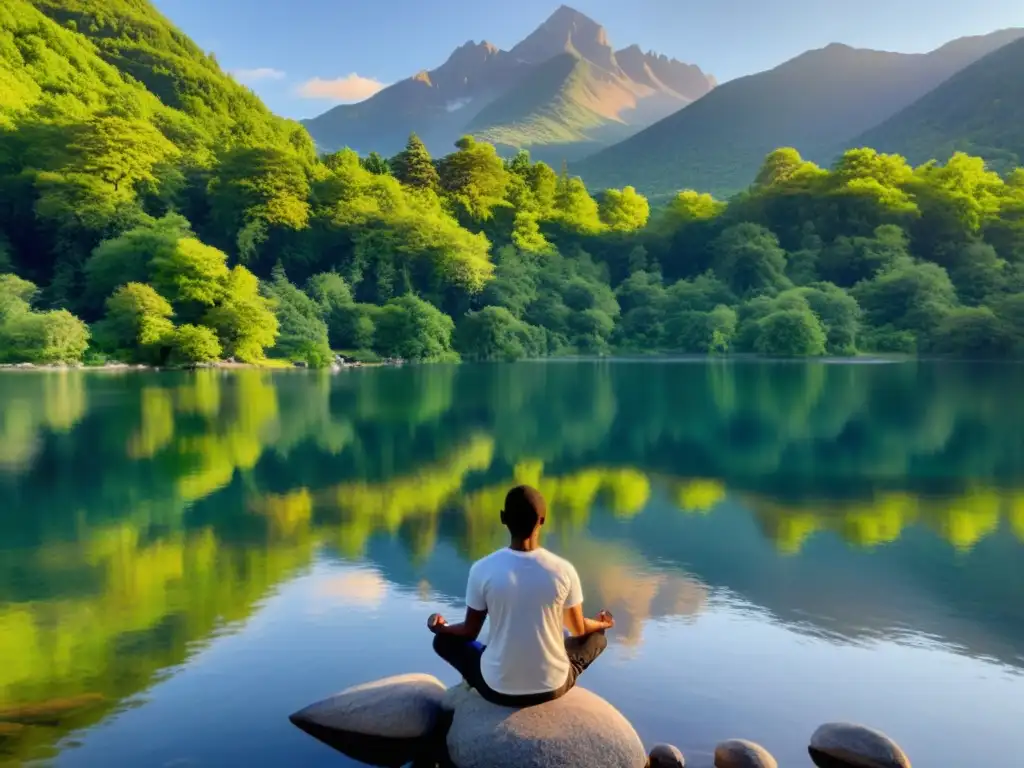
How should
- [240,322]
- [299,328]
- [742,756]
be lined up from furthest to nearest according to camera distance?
[299,328] → [240,322] → [742,756]

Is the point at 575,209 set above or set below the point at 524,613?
above

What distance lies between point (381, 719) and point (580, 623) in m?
1.13

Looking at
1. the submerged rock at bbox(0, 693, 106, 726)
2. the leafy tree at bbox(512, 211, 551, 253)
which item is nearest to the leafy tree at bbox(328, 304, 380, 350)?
the leafy tree at bbox(512, 211, 551, 253)

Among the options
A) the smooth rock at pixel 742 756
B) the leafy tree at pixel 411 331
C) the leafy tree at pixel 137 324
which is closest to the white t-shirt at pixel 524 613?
the smooth rock at pixel 742 756

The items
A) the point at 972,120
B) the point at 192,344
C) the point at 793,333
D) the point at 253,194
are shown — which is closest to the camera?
the point at 192,344

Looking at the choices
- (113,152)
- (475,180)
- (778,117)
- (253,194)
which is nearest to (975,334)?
(475,180)

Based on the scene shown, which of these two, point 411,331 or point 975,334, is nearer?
point 975,334

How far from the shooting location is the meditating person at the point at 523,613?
3.83m

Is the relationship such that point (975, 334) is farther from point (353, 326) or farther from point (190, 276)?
point (190, 276)

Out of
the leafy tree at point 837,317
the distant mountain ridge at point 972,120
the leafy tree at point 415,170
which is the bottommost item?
the leafy tree at point 837,317

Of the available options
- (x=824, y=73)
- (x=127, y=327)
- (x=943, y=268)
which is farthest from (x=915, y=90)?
(x=127, y=327)

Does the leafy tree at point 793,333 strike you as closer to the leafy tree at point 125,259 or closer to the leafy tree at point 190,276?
the leafy tree at point 190,276

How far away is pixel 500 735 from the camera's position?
3865mm

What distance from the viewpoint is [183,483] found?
11.9 m
